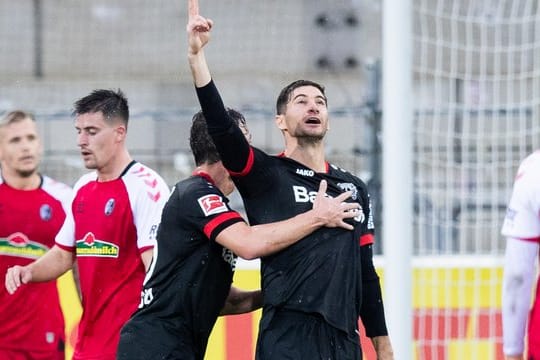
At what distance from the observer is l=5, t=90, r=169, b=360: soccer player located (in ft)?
18.6

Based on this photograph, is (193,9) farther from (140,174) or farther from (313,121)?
(140,174)

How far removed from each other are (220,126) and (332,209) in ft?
1.94

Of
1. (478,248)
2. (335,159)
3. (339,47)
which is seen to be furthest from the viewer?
(339,47)

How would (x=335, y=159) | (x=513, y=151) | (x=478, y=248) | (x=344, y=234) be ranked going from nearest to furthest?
1. (x=344, y=234)
2. (x=478, y=248)
3. (x=513, y=151)
4. (x=335, y=159)

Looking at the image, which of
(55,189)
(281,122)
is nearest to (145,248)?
(281,122)

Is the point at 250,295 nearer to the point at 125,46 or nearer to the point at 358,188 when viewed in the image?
the point at 358,188

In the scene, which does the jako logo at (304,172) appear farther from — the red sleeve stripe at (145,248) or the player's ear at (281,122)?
the red sleeve stripe at (145,248)

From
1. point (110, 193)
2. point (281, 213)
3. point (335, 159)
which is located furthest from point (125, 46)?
point (281, 213)

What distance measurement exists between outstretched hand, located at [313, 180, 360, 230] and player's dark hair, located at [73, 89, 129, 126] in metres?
1.62

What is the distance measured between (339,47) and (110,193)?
11.4 m

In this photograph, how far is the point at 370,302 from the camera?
5.07 m

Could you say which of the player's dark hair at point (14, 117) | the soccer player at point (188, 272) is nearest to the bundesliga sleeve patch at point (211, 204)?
the soccer player at point (188, 272)

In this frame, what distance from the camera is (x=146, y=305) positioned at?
492 centimetres

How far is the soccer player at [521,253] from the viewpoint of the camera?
4.04 meters
